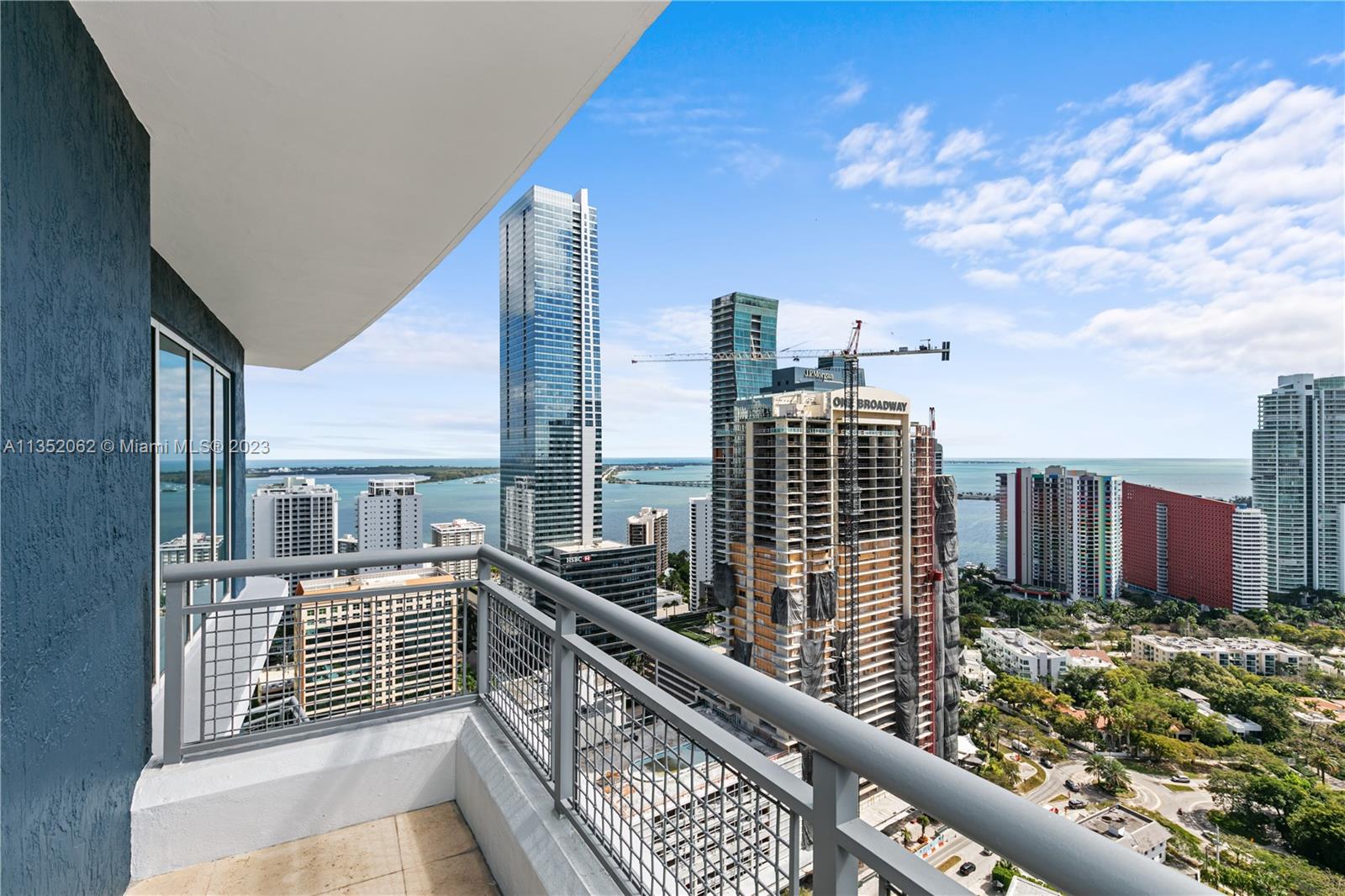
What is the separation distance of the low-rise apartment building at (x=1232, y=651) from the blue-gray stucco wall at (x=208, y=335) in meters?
21.2

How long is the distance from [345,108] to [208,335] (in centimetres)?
377

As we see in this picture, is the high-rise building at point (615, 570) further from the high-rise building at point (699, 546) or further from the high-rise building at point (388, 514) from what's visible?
the high-rise building at point (699, 546)

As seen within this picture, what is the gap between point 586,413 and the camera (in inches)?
1133

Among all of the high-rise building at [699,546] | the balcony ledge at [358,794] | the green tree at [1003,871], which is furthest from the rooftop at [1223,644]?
the green tree at [1003,871]

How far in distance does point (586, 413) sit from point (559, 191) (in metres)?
13.2

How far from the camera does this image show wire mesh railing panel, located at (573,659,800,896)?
118 cm

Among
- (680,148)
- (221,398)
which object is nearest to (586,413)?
(680,148)

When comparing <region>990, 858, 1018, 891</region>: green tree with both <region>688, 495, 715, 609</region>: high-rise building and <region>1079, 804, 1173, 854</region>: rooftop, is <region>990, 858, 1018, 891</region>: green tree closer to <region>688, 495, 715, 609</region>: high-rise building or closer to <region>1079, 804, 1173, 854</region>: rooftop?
<region>1079, 804, 1173, 854</region>: rooftop

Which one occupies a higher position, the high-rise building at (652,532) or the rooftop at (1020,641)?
the high-rise building at (652,532)

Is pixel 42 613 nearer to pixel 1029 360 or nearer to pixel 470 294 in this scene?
pixel 470 294

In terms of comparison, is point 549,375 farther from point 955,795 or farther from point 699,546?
point 955,795

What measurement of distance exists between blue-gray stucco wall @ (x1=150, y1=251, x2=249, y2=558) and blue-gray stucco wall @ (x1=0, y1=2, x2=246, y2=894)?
1330mm

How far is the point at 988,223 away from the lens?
4303cm

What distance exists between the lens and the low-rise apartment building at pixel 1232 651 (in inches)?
613
